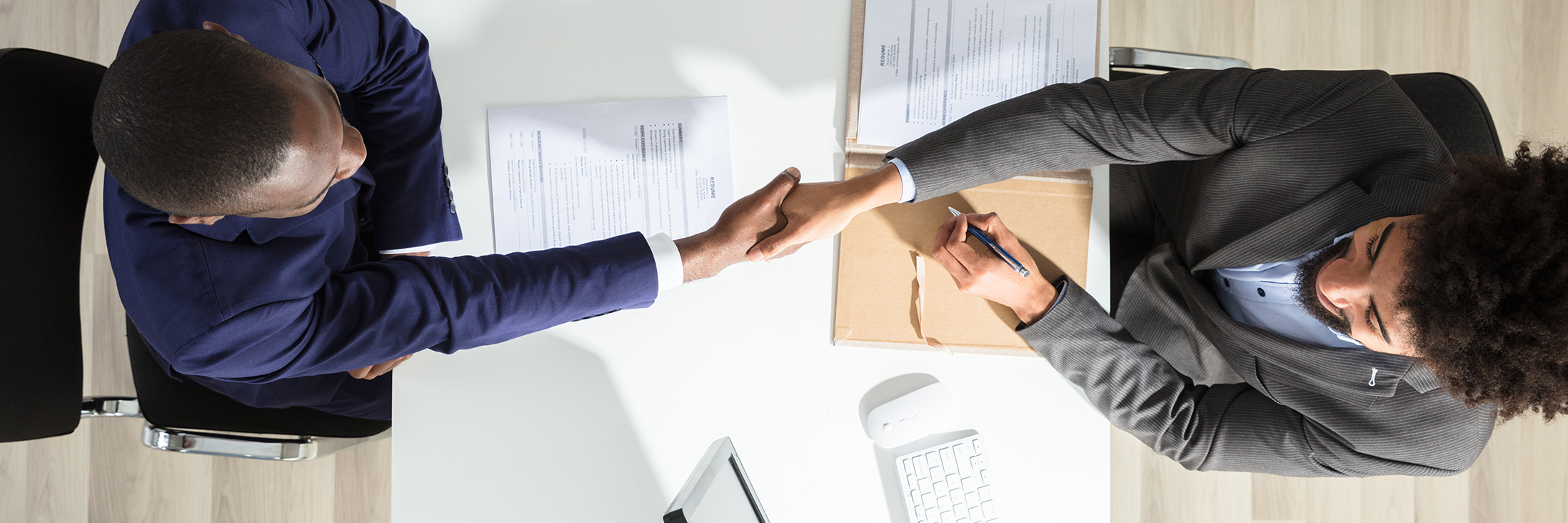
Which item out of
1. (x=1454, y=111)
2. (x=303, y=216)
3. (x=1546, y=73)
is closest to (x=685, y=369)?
(x=303, y=216)

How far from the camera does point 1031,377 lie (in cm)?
109

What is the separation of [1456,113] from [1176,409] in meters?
0.57

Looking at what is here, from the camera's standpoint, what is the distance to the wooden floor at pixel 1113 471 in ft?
5.91

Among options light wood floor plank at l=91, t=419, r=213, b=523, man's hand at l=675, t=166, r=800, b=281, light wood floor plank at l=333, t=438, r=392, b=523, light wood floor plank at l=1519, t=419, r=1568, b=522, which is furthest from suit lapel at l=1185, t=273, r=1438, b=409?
light wood floor plank at l=91, t=419, r=213, b=523

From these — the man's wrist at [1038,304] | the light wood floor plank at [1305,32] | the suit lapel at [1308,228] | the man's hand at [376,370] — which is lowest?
the man's hand at [376,370]

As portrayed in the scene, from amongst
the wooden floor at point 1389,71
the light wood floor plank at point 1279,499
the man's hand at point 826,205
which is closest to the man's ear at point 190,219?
the man's hand at point 826,205

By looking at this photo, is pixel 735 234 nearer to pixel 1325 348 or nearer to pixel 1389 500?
pixel 1325 348

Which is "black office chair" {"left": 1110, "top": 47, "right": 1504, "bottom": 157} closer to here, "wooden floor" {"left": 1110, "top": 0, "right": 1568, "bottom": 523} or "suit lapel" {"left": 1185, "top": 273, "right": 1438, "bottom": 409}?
"suit lapel" {"left": 1185, "top": 273, "right": 1438, "bottom": 409}

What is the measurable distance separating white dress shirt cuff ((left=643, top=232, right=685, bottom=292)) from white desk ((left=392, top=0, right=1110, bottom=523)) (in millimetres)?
130

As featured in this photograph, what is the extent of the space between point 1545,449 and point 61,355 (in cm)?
317

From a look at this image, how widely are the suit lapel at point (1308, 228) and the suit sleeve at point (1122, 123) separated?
→ 11 cm

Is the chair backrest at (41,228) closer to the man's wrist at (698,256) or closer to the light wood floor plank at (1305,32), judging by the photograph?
the man's wrist at (698,256)

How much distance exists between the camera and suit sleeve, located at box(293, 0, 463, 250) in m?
0.95

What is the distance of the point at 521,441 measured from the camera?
1.09 m
